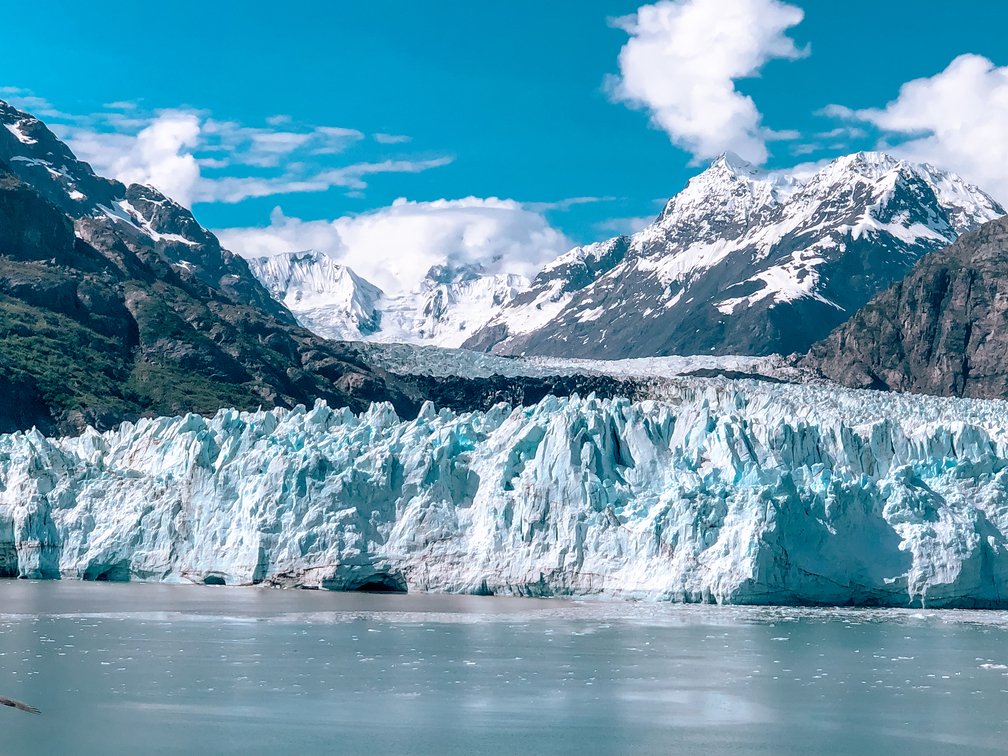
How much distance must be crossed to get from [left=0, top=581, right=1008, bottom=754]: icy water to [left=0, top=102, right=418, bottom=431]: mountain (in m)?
66.3

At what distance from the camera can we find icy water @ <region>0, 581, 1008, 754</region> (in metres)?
22.9

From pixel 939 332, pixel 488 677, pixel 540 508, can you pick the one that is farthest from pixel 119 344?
pixel 939 332

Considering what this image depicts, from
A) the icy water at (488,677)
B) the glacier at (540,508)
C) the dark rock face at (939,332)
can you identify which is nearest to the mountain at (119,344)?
the glacier at (540,508)

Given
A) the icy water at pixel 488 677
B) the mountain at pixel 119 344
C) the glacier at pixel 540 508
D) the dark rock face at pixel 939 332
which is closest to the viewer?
the icy water at pixel 488 677

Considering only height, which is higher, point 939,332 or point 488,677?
point 939,332

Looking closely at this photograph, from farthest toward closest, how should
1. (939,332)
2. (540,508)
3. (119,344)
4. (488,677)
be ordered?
(939,332)
(119,344)
(540,508)
(488,677)

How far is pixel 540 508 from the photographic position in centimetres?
4106

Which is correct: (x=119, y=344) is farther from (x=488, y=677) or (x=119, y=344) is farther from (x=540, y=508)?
(x=488, y=677)

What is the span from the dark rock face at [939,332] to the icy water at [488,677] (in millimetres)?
145096

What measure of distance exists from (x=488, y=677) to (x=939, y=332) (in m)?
167

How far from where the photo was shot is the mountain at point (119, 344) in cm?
10519

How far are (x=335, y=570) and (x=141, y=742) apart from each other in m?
20.0

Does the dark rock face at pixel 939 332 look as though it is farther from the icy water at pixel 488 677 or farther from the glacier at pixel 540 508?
the icy water at pixel 488 677

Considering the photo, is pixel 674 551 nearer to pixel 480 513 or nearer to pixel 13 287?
pixel 480 513
